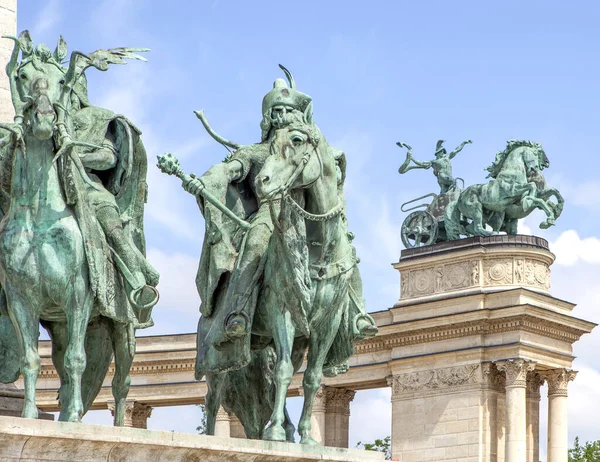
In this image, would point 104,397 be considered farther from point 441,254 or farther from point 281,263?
point 281,263

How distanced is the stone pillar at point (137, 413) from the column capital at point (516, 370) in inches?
441

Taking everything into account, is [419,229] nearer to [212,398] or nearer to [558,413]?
[558,413]

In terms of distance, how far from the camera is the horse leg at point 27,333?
A: 13.4m

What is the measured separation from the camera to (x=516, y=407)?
44.0 metres

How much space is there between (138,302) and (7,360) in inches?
67.3

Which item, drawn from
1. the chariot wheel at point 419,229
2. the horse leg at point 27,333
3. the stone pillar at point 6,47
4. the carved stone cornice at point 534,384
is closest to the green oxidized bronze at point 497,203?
the chariot wheel at point 419,229

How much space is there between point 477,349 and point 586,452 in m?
21.3

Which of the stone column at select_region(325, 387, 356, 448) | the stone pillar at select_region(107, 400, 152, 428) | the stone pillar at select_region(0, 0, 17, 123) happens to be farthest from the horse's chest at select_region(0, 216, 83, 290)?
the stone column at select_region(325, 387, 356, 448)

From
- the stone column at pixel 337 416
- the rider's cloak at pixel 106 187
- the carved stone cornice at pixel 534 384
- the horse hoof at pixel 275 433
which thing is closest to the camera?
the rider's cloak at pixel 106 187

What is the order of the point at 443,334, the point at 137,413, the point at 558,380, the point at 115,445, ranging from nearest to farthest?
the point at 115,445 < the point at 558,380 < the point at 443,334 < the point at 137,413

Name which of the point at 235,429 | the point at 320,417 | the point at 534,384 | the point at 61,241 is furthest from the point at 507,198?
the point at 61,241

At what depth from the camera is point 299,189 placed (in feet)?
48.0

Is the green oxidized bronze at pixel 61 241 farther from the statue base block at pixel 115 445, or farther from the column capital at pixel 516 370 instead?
the column capital at pixel 516 370

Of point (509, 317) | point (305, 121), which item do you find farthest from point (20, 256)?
point (509, 317)
